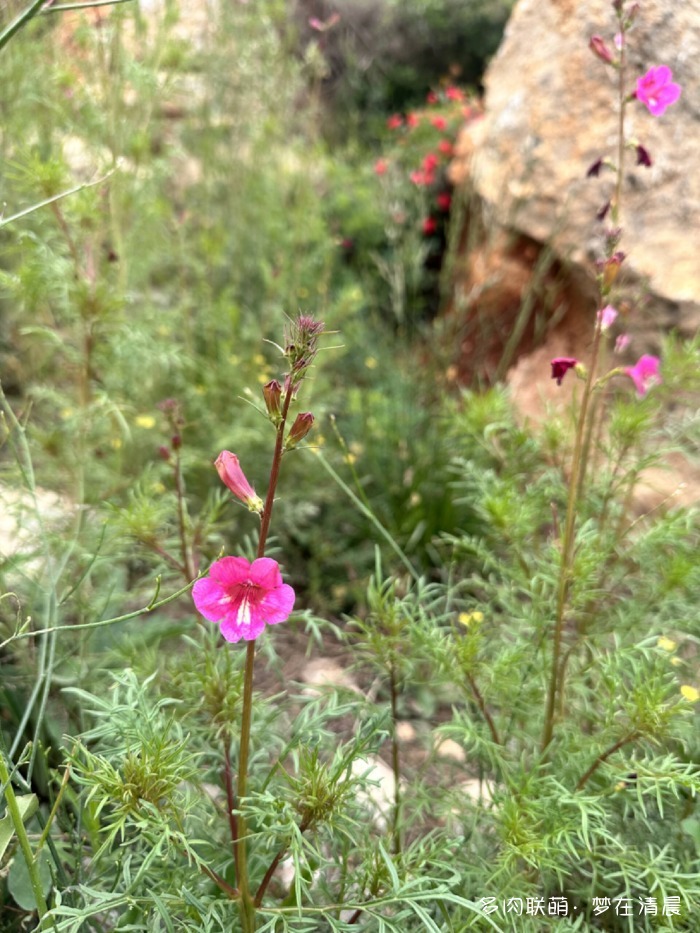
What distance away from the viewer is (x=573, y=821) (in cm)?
110

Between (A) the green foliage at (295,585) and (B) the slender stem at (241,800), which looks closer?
(B) the slender stem at (241,800)

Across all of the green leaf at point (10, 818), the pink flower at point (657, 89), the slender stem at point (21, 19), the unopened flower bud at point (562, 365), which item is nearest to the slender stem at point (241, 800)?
the green leaf at point (10, 818)

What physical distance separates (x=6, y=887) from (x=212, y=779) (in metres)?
0.35

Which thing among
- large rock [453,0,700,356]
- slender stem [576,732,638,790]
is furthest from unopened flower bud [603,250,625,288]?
large rock [453,0,700,356]

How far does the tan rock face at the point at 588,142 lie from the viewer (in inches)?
99.7

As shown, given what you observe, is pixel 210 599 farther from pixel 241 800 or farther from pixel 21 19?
pixel 21 19

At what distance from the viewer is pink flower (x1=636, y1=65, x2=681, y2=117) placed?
5.10 feet

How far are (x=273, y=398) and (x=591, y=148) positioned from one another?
A: 94.1 inches

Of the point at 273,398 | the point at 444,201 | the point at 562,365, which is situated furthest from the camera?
the point at 444,201

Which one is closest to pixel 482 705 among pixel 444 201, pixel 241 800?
pixel 241 800

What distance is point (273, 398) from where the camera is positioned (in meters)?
0.84

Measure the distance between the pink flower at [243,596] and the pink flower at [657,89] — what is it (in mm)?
1256

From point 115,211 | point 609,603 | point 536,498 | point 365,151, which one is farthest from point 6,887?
point 365,151

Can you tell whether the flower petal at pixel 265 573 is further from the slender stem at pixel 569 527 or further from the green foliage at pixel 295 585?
the slender stem at pixel 569 527
